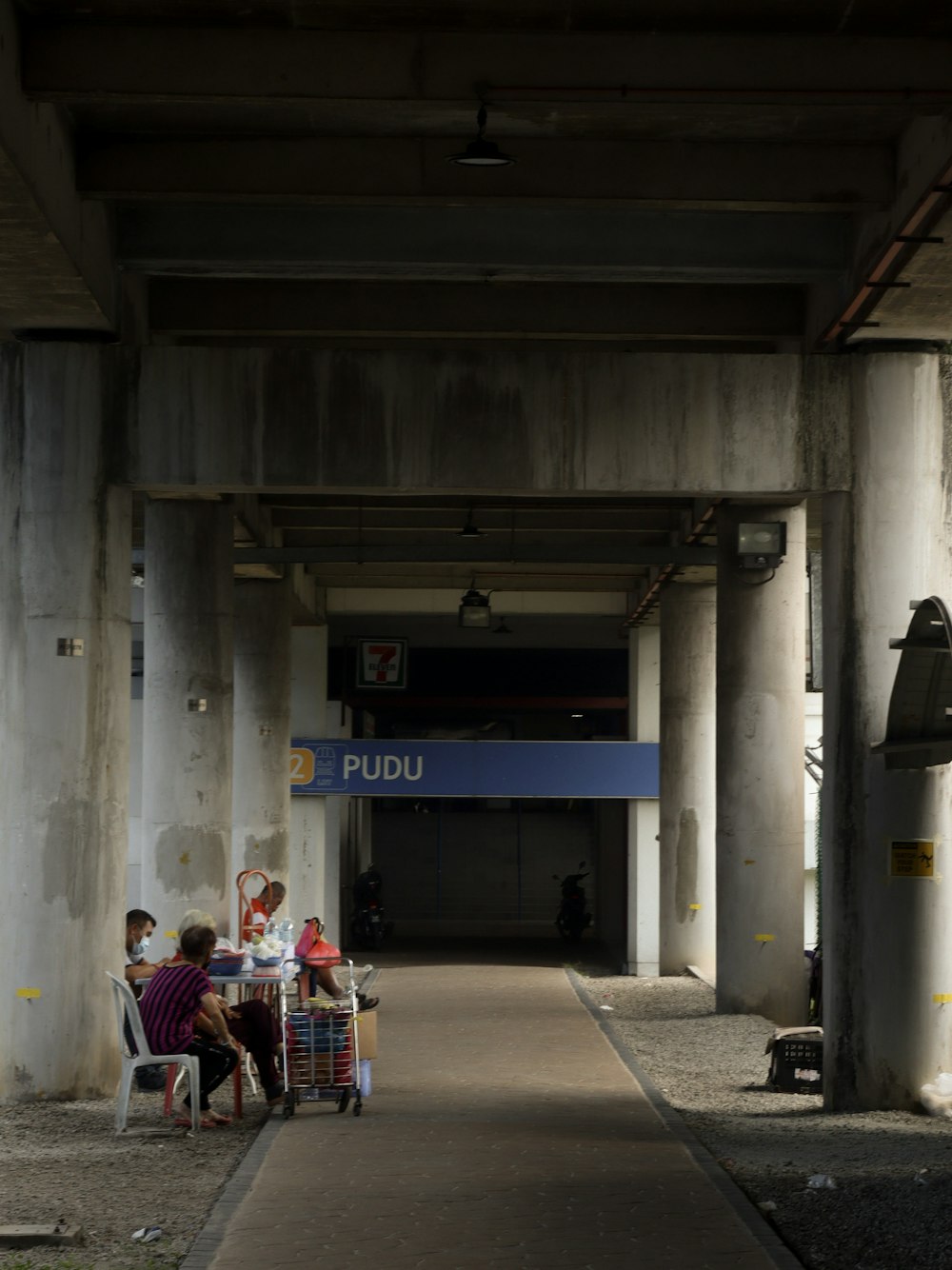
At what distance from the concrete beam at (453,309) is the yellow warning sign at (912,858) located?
13.1ft

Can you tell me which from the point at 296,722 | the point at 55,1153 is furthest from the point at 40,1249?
the point at 296,722

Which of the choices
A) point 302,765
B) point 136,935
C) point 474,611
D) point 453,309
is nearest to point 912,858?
point 453,309

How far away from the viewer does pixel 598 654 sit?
3659 cm

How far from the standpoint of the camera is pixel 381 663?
3066 cm

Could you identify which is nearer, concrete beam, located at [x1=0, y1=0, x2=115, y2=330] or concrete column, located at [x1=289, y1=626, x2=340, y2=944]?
concrete beam, located at [x1=0, y1=0, x2=115, y2=330]

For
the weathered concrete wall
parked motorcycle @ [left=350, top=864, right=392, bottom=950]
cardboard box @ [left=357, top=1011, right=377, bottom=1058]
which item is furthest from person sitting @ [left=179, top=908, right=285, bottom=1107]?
parked motorcycle @ [left=350, top=864, right=392, bottom=950]

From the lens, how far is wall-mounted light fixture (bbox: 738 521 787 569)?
18.0 metres

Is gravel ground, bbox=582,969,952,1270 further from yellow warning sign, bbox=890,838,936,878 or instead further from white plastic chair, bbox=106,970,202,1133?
white plastic chair, bbox=106,970,202,1133

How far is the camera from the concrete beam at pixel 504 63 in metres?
9.10

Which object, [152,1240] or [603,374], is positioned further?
[603,374]

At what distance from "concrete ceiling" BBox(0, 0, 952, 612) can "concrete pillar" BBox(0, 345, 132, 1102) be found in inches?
24.4

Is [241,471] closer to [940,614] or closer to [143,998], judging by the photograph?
[143,998]

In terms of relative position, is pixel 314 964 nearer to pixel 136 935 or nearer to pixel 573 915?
pixel 136 935

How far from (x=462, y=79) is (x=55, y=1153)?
6.01 m
